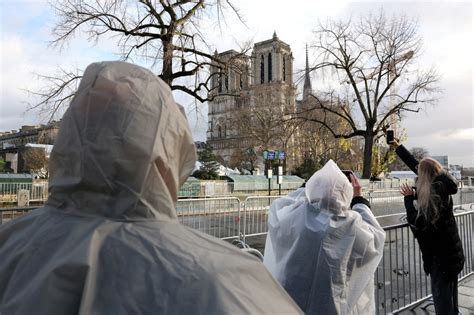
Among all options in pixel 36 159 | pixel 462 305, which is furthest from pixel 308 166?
pixel 462 305

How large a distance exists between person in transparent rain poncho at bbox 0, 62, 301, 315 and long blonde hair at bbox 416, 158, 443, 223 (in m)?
3.46

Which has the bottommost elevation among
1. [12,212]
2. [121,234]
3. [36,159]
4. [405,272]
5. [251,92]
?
[405,272]

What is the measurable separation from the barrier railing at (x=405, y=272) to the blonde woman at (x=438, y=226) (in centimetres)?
89

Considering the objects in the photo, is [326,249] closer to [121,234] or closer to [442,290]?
[121,234]

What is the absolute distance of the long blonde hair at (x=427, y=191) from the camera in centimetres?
412

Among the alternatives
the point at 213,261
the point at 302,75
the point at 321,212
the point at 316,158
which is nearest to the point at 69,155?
the point at 213,261

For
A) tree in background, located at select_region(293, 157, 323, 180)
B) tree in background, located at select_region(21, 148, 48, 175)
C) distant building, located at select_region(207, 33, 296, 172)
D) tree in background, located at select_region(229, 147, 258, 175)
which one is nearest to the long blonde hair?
distant building, located at select_region(207, 33, 296, 172)

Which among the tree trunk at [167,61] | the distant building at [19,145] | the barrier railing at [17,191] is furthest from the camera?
the distant building at [19,145]

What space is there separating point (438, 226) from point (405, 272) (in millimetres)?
2187

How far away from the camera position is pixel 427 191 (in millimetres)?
4148

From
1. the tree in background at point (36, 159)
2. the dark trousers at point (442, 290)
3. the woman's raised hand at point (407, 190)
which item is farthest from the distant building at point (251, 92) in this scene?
the tree in background at point (36, 159)

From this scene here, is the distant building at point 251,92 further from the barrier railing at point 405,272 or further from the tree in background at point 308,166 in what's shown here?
the barrier railing at point 405,272

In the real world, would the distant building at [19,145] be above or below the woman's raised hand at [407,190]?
above

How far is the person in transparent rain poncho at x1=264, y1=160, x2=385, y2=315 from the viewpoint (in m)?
2.68
